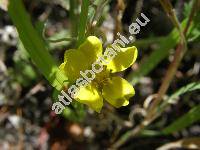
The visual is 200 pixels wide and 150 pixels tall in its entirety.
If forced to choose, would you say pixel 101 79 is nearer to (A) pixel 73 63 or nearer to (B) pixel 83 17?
(A) pixel 73 63

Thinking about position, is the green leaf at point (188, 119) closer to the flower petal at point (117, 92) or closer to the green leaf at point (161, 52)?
the green leaf at point (161, 52)

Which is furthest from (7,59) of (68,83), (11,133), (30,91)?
(68,83)

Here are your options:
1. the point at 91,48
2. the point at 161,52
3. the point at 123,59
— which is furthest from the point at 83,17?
the point at 161,52

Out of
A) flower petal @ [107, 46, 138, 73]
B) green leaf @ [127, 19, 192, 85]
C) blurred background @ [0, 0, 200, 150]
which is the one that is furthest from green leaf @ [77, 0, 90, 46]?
blurred background @ [0, 0, 200, 150]

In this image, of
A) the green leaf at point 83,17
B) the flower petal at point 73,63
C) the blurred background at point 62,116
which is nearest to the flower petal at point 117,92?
the flower petal at point 73,63

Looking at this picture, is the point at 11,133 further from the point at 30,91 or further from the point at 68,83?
the point at 68,83

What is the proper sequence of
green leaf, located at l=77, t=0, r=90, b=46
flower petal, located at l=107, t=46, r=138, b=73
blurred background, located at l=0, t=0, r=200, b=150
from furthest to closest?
blurred background, located at l=0, t=0, r=200, b=150 < flower petal, located at l=107, t=46, r=138, b=73 < green leaf, located at l=77, t=0, r=90, b=46

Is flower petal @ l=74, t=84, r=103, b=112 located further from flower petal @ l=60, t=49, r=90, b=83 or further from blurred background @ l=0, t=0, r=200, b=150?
blurred background @ l=0, t=0, r=200, b=150
